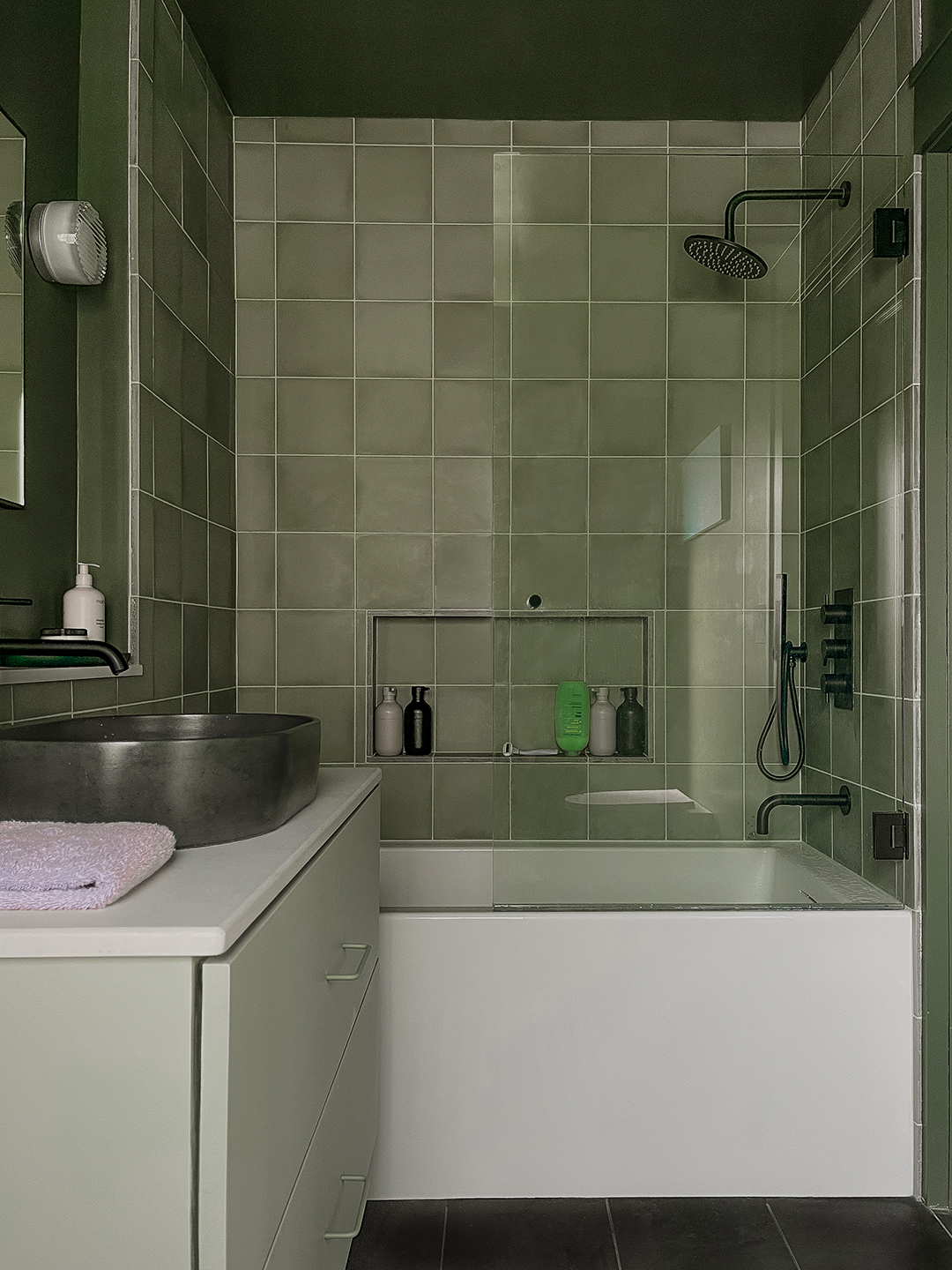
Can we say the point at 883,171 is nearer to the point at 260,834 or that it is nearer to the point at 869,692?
the point at 869,692

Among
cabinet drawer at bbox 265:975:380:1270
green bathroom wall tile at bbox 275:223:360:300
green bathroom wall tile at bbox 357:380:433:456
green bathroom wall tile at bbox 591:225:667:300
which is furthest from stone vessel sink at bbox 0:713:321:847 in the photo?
green bathroom wall tile at bbox 275:223:360:300

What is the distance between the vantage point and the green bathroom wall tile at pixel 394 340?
3.02 m

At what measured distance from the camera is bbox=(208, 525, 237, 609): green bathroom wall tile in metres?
2.72

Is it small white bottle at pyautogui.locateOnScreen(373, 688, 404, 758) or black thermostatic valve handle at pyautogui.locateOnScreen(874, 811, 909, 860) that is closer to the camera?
black thermostatic valve handle at pyautogui.locateOnScreen(874, 811, 909, 860)

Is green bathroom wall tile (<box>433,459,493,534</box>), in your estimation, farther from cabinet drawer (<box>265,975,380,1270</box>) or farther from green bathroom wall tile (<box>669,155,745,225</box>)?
cabinet drawer (<box>265,975,380,1270</box>)

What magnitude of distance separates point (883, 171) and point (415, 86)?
4.32ft

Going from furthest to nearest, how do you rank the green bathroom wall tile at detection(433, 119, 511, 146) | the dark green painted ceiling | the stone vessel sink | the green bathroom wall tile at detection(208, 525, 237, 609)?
the green bathroom wall tile at detection(433, 119, 511, 146), the green bathroom wall tile at detection(208, 525, 237, 609), the dark green painted ceiling, the stone vessel sink

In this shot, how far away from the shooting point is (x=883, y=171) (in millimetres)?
2176

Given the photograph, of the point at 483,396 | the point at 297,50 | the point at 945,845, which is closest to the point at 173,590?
the point at 483,396

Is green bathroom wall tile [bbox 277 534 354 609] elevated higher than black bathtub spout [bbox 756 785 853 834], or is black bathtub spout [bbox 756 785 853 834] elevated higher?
green bathroom wall tile [bbox 277 534 354 609]

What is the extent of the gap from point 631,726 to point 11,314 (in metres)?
1.41

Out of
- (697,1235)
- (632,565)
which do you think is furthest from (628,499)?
(697,1235)

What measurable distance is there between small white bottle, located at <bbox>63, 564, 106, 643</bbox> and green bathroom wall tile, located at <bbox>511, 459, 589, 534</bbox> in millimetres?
869

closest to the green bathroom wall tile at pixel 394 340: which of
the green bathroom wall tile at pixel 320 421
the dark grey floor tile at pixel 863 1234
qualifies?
the green bathroom wall tile at pixel 320 421
